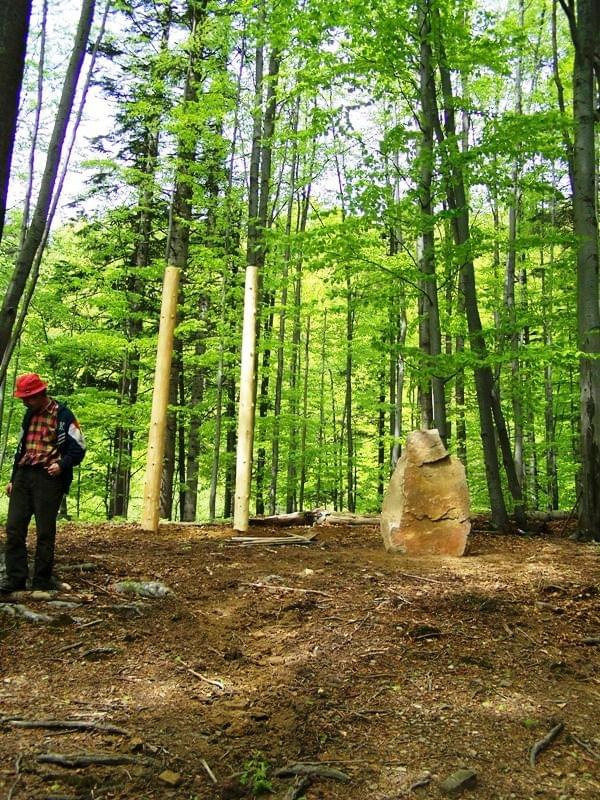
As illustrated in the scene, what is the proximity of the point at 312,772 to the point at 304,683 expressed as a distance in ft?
2.97

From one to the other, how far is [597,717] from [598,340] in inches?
246

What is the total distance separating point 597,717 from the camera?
9.61 feet

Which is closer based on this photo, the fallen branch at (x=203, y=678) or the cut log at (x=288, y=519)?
the fallen branch at (x=203, y=678)

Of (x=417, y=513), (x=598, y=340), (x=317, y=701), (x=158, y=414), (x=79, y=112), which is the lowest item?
(x=317, y=701)

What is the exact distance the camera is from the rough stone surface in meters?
7.02

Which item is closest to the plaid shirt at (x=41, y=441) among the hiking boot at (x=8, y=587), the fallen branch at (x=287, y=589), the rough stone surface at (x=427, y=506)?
the hiking boot at (x=8, y=587)

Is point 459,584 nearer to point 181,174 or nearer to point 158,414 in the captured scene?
point 158,414

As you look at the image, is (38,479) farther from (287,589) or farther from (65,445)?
(287,589)

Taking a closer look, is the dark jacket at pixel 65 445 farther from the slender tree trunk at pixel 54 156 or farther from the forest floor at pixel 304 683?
the slender tree trunk at pixel 54 156

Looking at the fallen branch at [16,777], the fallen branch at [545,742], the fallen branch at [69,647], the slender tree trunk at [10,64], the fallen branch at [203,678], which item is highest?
the slender tree trunk at [10,64]

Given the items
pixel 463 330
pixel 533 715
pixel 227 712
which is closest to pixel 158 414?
pixel 227 712

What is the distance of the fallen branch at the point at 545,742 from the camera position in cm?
255

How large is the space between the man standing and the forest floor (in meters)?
0.34

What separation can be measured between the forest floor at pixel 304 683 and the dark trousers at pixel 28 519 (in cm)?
32
